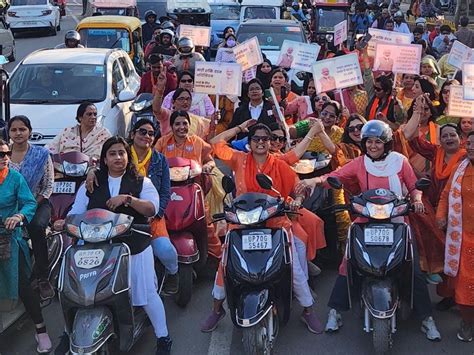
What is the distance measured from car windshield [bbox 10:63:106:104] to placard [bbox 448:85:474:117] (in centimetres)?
445

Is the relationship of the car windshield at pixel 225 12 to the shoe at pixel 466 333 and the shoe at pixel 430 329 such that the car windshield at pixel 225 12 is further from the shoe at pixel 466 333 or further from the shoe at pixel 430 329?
the shoe at pixel 466 333

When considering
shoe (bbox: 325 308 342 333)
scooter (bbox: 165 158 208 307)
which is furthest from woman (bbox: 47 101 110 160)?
shoe (bbox: 325 308 342 333)

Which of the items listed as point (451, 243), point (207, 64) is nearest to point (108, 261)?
point (451, 243)

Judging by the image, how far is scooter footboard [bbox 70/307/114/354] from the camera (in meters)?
4.41

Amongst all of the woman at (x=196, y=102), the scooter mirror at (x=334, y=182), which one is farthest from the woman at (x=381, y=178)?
the woman at (x=196, y=102)

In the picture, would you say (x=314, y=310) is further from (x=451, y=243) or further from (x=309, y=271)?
(x=451, y=243)

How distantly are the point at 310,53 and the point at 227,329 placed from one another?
19.1 feet

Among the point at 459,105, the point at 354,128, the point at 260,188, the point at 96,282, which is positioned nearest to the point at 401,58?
the point at 459,105

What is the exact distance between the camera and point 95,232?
4.67 meters

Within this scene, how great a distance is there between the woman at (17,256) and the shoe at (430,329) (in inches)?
107

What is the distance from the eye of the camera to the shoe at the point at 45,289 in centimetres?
583

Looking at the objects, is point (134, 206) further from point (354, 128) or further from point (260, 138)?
point (354, 128)

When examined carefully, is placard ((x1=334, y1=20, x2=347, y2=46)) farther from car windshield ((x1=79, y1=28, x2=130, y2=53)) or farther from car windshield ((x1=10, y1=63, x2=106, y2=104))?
car windshield ((x1=79, y1=28, x2=130, y2=53))

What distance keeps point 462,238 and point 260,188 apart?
60.0 inches
